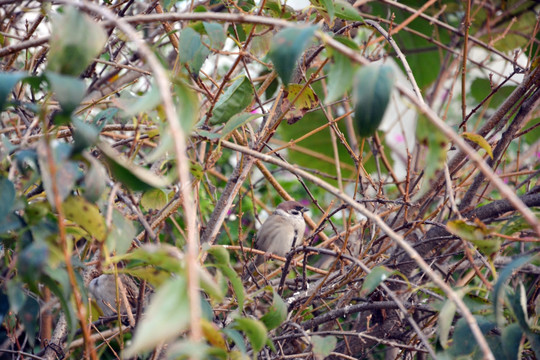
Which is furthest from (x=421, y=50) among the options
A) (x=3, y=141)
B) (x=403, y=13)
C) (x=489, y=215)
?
(x=3, y=141)

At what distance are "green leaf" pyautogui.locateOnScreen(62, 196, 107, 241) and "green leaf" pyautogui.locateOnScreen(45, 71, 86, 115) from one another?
0.73 feet

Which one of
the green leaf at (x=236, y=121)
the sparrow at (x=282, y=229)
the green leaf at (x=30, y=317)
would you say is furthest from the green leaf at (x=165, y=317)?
the sparrow at (x=282, y=229)

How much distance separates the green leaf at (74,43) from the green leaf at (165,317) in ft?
1.30

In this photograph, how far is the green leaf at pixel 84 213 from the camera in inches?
41.3

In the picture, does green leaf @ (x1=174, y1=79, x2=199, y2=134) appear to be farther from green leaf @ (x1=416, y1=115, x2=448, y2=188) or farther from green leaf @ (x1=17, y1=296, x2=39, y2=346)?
green leaf @ (x1=17, y1=296, x2=39, y2=346)

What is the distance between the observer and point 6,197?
1.03 metres

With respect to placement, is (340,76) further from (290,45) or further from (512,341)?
(512,341)

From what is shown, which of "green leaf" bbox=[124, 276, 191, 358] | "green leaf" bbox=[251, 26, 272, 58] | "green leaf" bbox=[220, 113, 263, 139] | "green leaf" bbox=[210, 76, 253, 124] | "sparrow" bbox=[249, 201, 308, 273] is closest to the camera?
"green leaf" bbox=[124, 276, 191, 358]

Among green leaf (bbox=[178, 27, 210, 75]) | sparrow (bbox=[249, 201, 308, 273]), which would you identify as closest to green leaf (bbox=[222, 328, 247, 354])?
green leaf (bbox=[178, 27, 210, 75])

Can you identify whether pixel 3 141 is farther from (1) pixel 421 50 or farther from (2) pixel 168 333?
(1) pixel 421 50

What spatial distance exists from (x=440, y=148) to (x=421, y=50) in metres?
3.08

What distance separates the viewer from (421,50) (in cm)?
385

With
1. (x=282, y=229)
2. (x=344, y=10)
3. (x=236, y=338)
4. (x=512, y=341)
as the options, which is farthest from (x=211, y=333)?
(x=282, y=229)

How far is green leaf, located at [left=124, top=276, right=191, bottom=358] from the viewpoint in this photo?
2.22ft
